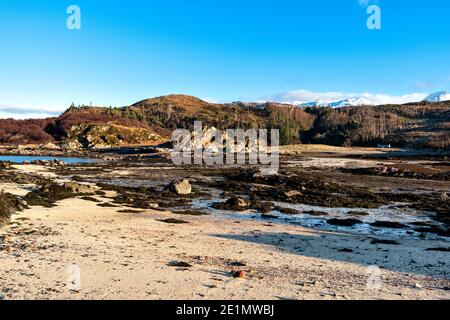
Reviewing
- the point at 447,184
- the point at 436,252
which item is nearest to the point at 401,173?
the point at 447,184

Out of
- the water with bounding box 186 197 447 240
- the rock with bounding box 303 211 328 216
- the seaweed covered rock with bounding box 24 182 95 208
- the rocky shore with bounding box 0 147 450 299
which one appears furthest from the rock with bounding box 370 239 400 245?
the seaweed covered rock with bounding box 24 182 95 208

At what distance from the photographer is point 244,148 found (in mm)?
145500

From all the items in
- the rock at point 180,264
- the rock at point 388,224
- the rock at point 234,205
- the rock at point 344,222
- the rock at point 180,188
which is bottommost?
the rock at point 388,224

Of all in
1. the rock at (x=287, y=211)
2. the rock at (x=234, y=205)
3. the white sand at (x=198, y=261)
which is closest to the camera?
the white sand at (x=198, y=261)

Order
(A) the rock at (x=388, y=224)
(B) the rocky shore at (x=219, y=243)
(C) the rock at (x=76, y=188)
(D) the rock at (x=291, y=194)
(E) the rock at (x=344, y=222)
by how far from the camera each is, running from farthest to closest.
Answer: (D) the rock at (x=291, y=194)
(C) the rock at (x=76, y=188)
(E) the rock at (x=344, y=222)
(A) the rock at (x=388, y=224)
(B) the rocky shore at (x=219, y=243)

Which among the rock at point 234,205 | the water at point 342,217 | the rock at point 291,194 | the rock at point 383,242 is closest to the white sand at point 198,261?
the rock at point 383,242

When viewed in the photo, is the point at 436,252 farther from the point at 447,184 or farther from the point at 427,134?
the point at 427,134

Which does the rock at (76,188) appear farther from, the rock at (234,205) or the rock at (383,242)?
the rock at (383,242)

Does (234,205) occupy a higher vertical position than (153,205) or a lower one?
lower

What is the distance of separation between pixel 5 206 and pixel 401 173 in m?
65.4

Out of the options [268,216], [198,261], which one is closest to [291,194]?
[268,216]

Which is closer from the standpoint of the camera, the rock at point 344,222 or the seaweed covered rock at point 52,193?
the rock at point 344,222

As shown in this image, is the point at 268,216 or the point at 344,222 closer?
the point at 344,222

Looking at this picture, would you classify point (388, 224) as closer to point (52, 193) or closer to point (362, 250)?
point (362, 250)
